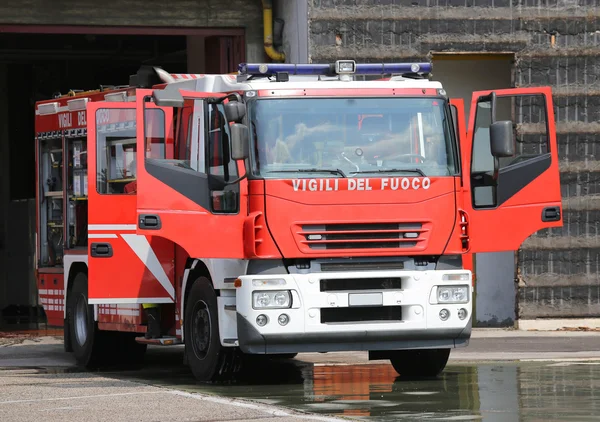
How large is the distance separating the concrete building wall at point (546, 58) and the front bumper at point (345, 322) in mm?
7243

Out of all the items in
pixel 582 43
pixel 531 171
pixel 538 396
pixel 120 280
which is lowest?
pixel 538 396

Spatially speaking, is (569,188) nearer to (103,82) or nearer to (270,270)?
(270,270)

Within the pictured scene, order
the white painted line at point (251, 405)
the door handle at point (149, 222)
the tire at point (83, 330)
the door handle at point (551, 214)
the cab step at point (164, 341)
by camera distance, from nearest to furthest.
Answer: the white painted line at point (251, 405) < the door handle at point (149, 222) < the door handle at point (551, 214) < the cab step at point (164, 341) < the tire at point (83, 330)

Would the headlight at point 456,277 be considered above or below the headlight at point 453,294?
above

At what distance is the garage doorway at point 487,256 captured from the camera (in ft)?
65.7

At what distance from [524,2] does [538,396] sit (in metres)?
9.49

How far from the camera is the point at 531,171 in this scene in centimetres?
1356

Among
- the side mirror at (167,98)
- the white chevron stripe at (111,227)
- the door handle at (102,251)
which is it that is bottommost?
the door handle at (102,251)

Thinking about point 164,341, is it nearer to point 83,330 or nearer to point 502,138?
point 83,330

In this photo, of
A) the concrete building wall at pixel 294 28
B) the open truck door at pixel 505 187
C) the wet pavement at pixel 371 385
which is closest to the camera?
the wet pavement at pixel 371 385

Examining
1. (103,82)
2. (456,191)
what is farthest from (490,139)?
(103,82)

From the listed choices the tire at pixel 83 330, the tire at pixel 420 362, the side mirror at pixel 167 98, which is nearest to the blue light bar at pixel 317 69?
the side mirror at pixel 167 98

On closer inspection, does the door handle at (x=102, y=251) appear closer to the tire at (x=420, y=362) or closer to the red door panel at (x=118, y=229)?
the red door panel at (x=118, y=229)

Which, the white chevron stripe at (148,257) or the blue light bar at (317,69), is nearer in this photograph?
the blue light bar at (317,69)
